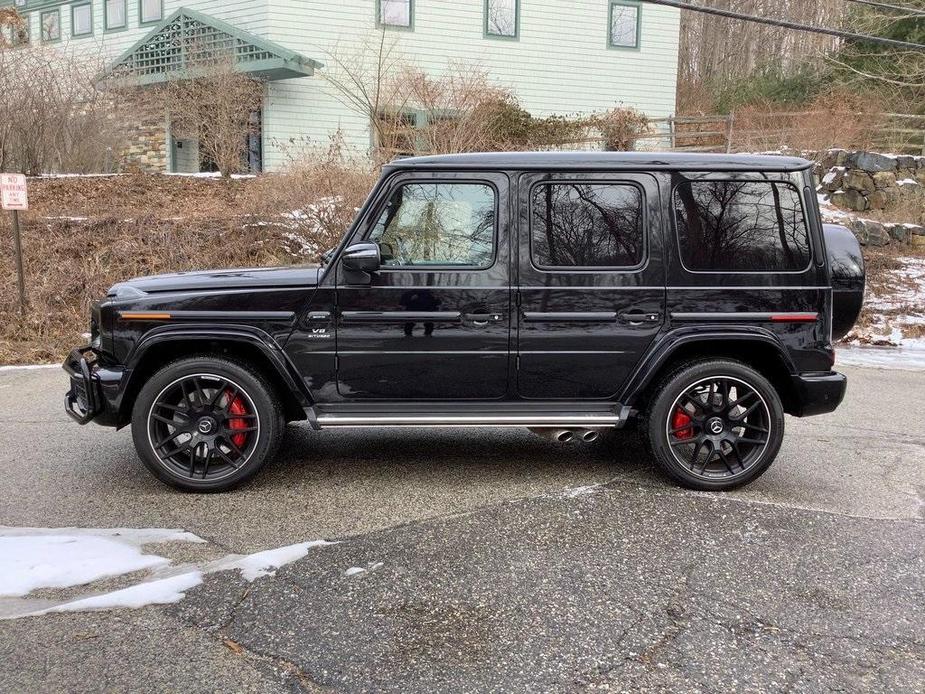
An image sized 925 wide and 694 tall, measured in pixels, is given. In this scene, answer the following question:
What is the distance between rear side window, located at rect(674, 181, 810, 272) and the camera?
474 cm

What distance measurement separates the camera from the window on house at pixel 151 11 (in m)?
21.5

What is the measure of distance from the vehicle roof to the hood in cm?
80

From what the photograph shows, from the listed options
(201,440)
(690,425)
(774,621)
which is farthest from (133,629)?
(690,425)

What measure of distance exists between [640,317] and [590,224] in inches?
24.1

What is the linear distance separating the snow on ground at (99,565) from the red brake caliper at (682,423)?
218 centimetres

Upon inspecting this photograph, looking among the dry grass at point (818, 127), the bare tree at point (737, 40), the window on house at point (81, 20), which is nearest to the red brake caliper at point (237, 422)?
the dry grass at point (818, 127)

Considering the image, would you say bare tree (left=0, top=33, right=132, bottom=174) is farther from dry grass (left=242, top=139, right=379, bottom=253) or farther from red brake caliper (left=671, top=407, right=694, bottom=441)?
red brake caliper (left=671, top=407, right=694, bottom=441)

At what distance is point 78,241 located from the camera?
12289 mm

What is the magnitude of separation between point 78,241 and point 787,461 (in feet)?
35.1

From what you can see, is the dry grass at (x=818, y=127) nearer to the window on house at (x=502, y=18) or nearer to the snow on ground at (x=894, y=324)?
the snow on ground at (x=894, y=324)

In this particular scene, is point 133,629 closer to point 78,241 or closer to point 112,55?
point 78,241

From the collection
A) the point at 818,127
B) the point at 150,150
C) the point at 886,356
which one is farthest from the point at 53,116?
the point at 818,127

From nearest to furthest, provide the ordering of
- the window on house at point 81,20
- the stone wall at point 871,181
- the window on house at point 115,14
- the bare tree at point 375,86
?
the bare tree at point 375,86
the stone wall at point 871,181
the window on house at point 115,14
the window on house at point 81,20

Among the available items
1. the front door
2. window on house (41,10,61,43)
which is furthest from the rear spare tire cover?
window on house (41,10,61,43)
